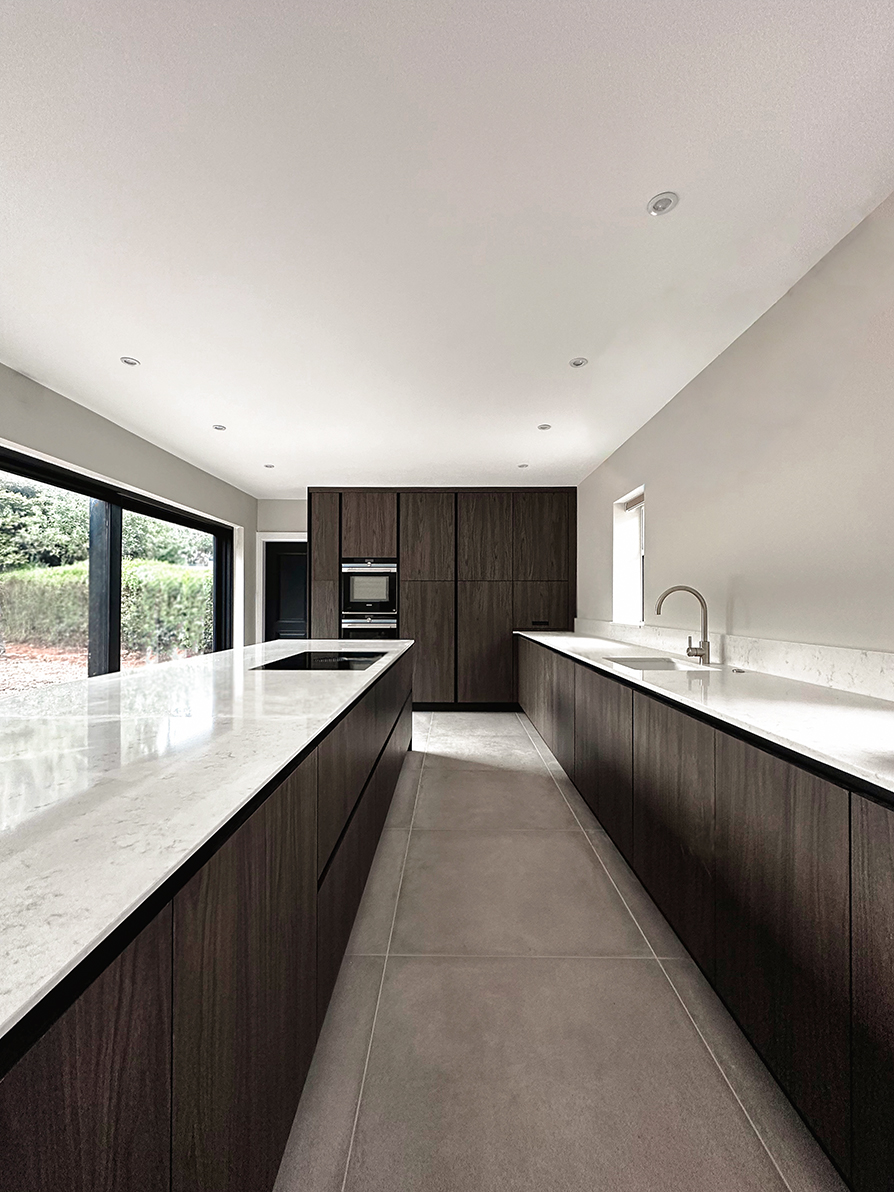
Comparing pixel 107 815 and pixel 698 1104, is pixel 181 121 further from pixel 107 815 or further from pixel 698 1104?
pixel 698 1104

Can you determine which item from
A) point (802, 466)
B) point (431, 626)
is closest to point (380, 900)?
point (802, 466)

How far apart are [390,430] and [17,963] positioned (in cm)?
421

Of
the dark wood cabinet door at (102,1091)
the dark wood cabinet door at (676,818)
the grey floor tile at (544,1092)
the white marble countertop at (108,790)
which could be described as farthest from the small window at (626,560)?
the dark wood cabinet door at (102,1091)

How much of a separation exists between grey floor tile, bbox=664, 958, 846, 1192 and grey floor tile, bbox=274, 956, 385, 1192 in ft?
2.73

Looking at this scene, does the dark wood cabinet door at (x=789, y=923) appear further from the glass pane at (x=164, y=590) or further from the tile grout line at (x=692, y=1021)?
the glass pane at (x=164, y=590)

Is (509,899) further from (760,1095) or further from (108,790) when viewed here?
(108,790)

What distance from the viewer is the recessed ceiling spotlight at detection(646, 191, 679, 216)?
1.83 meters

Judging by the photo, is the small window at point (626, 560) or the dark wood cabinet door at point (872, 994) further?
the small window at point (626, 560)

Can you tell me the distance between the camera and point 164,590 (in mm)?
5379

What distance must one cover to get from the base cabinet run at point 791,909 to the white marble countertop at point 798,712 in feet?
0.19

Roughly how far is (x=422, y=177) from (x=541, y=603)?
484 cm

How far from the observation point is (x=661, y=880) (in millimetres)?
1964

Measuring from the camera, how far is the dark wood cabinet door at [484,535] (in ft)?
20.8

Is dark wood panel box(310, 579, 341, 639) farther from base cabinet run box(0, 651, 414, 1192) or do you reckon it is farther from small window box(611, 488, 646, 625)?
base cabinet run box(0, 651, 414, 1192)
